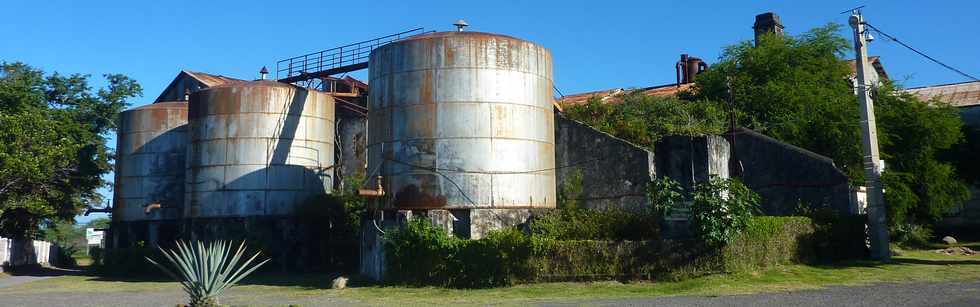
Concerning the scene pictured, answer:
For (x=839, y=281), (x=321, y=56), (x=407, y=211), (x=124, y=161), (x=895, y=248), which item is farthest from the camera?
(x=321, y=56)

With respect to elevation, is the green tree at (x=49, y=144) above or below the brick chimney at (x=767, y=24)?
below

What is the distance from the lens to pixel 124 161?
34.1m

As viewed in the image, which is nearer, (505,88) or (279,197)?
(505,88)

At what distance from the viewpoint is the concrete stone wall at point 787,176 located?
2291 cm

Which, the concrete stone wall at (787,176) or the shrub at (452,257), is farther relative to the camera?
the concrete stone wall at (787,176)

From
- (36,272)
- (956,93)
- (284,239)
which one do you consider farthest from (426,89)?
(956,93)

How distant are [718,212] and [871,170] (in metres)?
7.11

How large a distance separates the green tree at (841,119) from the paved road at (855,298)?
10462 mm

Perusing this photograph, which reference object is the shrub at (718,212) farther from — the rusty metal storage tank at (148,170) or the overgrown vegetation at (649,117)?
the rusty metal storage tank at (148,170)

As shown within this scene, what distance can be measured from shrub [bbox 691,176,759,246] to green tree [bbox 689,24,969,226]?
10000 mm

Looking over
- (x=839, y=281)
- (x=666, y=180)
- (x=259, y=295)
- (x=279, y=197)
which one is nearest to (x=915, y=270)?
(x=839, y=281)

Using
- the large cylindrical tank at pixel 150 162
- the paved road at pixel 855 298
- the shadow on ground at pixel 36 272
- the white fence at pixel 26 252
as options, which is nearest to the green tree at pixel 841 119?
the paved road at pixel 855 298

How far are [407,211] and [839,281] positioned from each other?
10681 mm

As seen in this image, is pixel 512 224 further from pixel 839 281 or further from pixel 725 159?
pixel 839 281
